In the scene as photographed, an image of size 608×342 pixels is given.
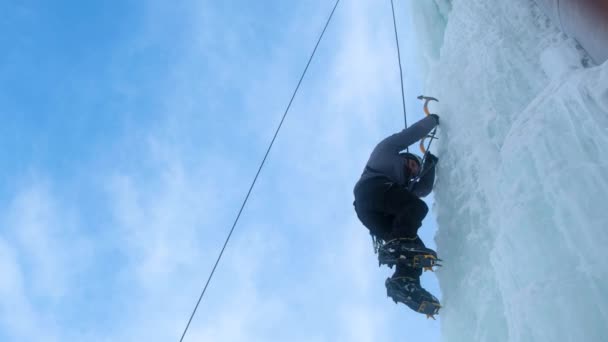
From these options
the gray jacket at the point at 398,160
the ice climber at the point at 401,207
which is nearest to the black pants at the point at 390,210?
the ice climber at the point at 401,207

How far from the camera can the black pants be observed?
308 centimetres

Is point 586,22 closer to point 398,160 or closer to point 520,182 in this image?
point 520,182

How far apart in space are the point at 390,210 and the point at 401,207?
75mm

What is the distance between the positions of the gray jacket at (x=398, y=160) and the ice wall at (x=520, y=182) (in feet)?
0.30

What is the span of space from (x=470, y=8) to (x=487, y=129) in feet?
4.54

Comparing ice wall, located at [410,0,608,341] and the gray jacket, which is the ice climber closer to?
the gray jacket

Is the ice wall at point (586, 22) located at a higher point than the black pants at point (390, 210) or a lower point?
higher

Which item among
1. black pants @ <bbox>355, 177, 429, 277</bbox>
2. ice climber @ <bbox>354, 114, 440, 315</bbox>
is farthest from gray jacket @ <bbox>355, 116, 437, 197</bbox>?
black pants @ <bbox>355, 177, 429, 277</bbox>

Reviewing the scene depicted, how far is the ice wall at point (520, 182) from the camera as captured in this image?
213cm

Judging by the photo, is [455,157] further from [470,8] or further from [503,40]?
[470,8]

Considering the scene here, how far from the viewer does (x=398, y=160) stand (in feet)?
12.0

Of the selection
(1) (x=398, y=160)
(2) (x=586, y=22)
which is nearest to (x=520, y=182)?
(2) (x=586, y=22)

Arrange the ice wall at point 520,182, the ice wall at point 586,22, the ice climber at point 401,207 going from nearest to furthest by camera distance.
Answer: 1. the ice wall at point 520,182
2. the ice wall at point 586,22
3. the ice climber at point 401,207

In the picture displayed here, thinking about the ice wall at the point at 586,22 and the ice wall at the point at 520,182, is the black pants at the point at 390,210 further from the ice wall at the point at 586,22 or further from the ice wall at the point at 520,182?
the ice wall at the point at 586,22
